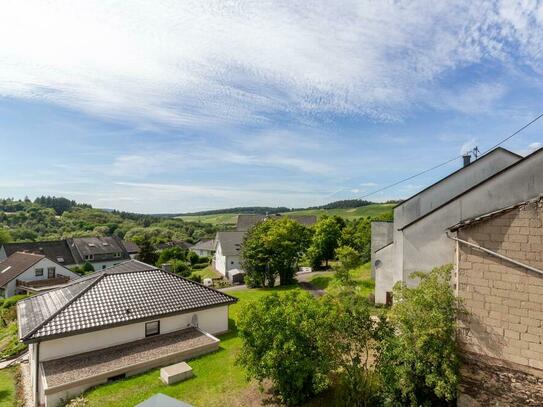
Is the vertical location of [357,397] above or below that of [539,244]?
below

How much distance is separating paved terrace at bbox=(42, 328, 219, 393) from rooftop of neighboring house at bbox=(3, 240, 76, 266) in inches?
1958

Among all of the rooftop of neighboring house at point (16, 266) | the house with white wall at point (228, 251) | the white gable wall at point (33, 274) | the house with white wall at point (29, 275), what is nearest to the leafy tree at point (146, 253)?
the house with white wall at point (29, 275)

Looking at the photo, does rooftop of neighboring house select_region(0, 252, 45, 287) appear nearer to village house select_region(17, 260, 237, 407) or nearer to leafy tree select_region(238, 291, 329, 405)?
village house select_region(17, 260, 237, 407)

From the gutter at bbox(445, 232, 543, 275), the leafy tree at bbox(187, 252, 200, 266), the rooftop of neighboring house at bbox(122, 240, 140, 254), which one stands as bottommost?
the leafy tree at bbox(187, 252, 200, 266)

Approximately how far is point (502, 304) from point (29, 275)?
53.7 metres

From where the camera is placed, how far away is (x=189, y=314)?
18.2 m

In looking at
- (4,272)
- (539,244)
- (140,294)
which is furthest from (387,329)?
(4,272)

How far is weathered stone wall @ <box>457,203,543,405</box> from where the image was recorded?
7730 millimetres

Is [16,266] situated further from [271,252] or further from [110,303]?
[110,303]

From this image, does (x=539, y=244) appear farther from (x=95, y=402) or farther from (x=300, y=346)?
(x=95, y=402)

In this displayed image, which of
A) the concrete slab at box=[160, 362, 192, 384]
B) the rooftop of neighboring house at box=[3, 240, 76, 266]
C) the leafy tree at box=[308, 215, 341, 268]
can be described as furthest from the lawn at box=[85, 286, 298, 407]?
the rooftop of neighboring house at box=[3, 240, 76, 266]

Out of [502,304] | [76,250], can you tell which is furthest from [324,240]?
[76,250]

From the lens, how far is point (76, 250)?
59281 millimetres

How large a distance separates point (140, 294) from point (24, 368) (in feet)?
24.6
